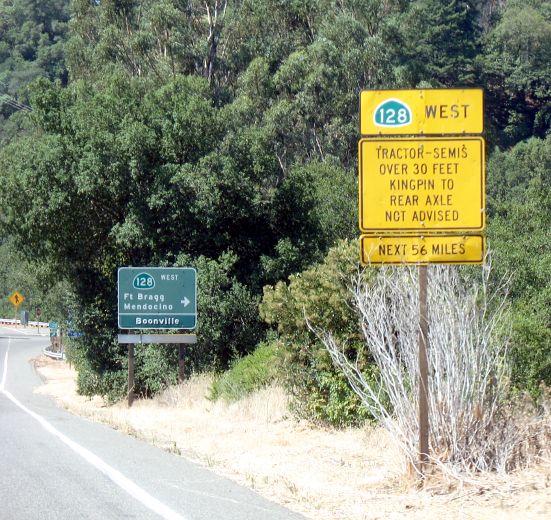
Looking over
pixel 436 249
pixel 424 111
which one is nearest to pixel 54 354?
pixel 436 249

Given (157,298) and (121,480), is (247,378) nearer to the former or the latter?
(157,298)

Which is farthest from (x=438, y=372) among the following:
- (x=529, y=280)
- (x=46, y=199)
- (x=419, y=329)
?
(x=46, y=199)

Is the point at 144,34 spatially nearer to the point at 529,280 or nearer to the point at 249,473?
the point at 529,280

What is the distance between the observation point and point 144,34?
46312mm

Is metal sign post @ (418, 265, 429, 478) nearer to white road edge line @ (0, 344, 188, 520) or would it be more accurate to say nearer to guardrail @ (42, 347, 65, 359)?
white road edge line @ (0, 344, 188, 520)

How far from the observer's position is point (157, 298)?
2172cm

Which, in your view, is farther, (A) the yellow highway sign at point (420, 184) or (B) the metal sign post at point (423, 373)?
(A) the yellow highway sign at point (420, 184)

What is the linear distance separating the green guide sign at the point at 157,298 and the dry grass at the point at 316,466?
2270mm

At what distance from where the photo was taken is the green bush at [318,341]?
1430cm

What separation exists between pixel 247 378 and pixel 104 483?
8534 mm

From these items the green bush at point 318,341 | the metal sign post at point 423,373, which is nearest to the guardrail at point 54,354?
the green bush at point 318,341

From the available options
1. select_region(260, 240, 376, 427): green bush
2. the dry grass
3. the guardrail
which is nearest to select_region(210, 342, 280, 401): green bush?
the dry grass

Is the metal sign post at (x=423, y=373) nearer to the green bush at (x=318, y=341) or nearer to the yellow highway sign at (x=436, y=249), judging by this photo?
the yellow highway sign at (x=436, y=249)

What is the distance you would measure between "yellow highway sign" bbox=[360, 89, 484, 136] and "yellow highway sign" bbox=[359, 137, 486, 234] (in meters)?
0.12
